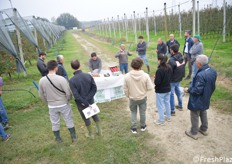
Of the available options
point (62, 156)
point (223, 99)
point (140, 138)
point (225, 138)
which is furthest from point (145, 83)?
point (223, 99)

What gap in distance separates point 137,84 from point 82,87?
116 centimetres

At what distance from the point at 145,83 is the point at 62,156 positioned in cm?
232

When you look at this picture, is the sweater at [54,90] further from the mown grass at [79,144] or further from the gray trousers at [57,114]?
the mown grass at [79,144]

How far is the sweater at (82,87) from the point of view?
159 inches

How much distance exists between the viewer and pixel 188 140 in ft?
13.8

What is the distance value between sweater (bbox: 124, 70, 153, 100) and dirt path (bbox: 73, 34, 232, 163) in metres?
1.07

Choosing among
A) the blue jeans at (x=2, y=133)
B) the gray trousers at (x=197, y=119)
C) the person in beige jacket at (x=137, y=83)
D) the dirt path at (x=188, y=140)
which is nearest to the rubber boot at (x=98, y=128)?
the person in beige jacket at (x=137, y=83)

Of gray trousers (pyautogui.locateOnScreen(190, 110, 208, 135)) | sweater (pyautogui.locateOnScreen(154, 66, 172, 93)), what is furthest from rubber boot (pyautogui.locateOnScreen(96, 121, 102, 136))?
gray trousers (pyautogui.locateOnScreen(190, 110, 208, 135))

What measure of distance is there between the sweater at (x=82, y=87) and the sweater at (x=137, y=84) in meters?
0.79

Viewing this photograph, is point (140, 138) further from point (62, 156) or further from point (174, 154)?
point (62, 156)

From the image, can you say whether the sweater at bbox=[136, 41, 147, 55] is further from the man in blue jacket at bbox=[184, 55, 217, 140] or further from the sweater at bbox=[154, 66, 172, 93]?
the man in blue jacket at bbox=[184, 55, 217, 140]

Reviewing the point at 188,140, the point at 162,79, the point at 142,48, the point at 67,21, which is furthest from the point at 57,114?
the point at 67,21

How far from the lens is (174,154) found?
3832 millimetres
